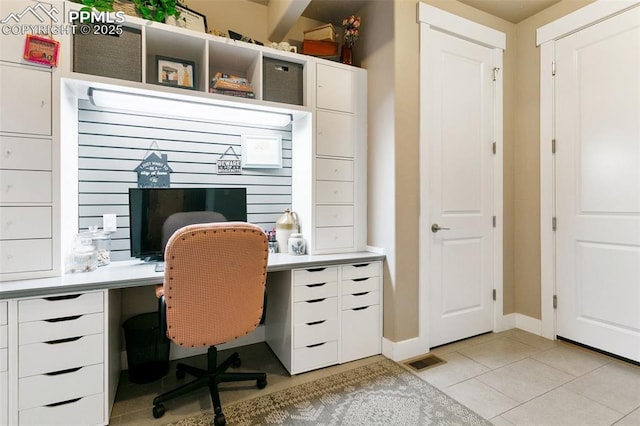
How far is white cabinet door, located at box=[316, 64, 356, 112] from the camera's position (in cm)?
249

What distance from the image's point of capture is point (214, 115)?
2.46 metres

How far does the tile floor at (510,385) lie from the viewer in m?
1.77

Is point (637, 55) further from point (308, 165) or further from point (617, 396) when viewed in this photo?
point (308, 165)

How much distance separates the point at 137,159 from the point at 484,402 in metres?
2.76

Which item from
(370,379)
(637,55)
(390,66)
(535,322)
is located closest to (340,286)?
(370,379)

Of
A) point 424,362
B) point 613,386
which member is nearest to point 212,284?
point 424,362

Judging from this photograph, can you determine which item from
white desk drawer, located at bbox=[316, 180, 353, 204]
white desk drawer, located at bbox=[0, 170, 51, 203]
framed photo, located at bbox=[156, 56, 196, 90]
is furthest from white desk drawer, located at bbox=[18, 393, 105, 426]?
framed photo, located at bbox=[156, 56, 196, 90]

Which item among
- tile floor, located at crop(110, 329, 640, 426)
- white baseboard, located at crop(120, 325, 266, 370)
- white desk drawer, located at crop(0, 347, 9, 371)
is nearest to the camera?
white desk drawer, located at crop(0, 347, 9, 371)

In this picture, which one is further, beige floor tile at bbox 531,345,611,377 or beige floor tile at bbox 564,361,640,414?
beige floor tile at bbox 531,345,611,377

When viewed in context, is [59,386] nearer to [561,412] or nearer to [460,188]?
[561,412]

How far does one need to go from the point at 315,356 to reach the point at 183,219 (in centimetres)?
133

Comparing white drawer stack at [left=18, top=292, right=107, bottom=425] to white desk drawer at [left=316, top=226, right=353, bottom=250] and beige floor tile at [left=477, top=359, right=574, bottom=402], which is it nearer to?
white desk drawer at [left=316, top=226, right=353, bottom=250]

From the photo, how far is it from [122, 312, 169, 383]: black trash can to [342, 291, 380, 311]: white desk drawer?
1.25m

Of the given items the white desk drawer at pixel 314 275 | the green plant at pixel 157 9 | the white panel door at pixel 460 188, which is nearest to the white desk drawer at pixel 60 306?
the white desk drawer at pixel 314 275
